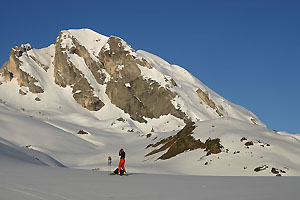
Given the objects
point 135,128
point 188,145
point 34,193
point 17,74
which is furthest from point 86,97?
point 34,193

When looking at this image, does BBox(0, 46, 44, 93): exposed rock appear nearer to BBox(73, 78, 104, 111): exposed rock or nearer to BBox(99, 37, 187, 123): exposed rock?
BBox(73, 78, 104, 111): exposed rock

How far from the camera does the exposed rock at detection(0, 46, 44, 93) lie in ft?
619

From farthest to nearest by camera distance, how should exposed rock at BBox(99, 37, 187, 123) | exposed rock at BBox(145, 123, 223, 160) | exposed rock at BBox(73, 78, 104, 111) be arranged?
exposed rock at BBox(73, 78, 104, 111), exposed rock at BBox(99, 37, 187, 123), exposed rock at BBox(145, 123, 223, 160)

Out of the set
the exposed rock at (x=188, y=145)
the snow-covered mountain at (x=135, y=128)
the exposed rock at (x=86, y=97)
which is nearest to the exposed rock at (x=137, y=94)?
the snow-covered mountain at (x=135, y=128)

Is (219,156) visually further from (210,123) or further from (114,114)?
(114,114)

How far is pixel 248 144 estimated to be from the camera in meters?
44.7

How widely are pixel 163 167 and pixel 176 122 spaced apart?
129m

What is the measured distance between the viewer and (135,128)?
146 meters

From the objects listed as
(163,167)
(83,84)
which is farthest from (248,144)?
(83,84)

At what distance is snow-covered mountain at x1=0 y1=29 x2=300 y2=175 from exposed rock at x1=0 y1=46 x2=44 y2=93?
50 centimetres

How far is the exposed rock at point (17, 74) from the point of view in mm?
188625

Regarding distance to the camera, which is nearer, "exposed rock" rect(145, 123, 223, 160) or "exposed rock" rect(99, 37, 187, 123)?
"exposed rock" rect(145, 123, 223, 160)

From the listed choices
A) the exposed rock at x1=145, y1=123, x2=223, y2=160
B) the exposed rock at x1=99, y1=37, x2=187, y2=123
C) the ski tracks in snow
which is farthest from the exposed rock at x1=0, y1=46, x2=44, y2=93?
the ski tracks in snow

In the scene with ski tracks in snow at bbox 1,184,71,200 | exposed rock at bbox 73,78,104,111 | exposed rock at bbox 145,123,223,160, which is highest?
exposed rock at bbox 73,78,104,111
